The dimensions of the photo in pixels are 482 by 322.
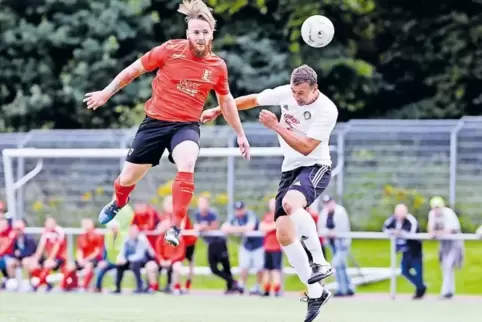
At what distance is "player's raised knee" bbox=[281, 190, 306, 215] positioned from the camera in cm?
1088

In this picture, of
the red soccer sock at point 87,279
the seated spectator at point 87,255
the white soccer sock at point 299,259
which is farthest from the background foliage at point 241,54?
the white soccer sock at point 299,259

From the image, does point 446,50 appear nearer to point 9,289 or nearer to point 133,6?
point 133,6

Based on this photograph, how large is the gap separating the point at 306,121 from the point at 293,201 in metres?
0.76

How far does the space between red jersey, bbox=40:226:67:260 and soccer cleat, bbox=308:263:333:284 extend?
9372mm

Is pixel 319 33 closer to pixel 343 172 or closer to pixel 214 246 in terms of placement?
pixel 214 246

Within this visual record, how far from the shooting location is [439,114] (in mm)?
27078

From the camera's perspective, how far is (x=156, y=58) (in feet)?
36.0

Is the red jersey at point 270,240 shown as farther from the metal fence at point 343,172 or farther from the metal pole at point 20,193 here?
the metal pole at point 20,193

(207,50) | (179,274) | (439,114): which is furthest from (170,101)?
(439,114)

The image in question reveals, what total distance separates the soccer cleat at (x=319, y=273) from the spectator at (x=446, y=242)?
735cm

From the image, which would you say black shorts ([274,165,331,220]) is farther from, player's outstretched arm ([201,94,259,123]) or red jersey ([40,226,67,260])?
red jersey ([40,226,67,260])

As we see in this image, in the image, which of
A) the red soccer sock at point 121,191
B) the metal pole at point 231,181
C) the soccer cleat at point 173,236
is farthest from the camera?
the metal pole at point 231,181

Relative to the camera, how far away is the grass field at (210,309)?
12.3 meters

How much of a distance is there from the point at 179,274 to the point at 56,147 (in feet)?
12.7
